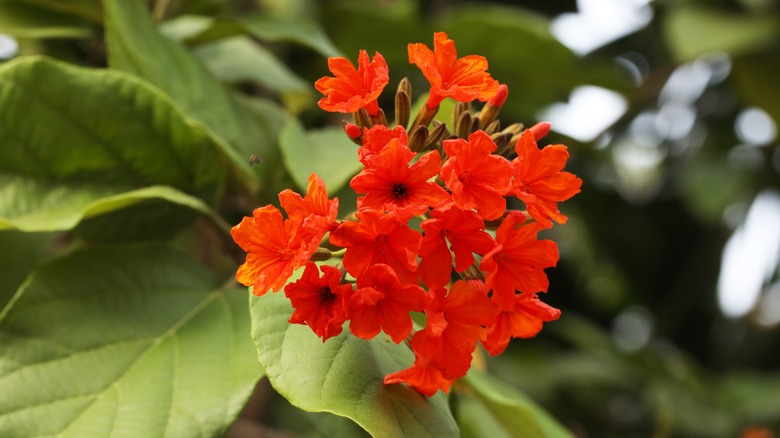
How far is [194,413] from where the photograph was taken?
0.81 meters

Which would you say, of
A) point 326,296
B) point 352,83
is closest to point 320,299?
point 326,296

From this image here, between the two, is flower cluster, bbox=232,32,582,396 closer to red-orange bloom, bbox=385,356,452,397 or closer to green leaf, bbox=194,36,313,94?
red-orange bloom, bbox=385,356,452,397

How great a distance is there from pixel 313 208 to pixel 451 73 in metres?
0.22

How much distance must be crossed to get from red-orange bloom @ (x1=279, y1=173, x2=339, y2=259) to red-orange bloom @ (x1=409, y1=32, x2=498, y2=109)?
18 centimetres

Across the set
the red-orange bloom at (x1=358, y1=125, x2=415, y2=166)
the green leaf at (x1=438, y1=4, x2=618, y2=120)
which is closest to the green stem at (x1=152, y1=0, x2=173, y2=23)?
the green leaf at (x1=438, y1=4, x2=618, y2=120)

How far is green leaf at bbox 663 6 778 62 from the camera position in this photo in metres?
1.85

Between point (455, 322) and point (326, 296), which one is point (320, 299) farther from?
point (455, 322)

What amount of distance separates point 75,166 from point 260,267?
44 cm

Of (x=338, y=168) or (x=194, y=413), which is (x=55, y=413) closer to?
(x=194, y=413)

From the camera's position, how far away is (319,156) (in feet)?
3.42

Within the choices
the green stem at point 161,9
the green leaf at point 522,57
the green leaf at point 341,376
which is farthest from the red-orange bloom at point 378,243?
the green leaf at point 522,57

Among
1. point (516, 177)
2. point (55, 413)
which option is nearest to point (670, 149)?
point (516, 177)

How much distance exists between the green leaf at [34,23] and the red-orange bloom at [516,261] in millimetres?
781

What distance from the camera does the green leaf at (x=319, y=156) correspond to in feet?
3.17
